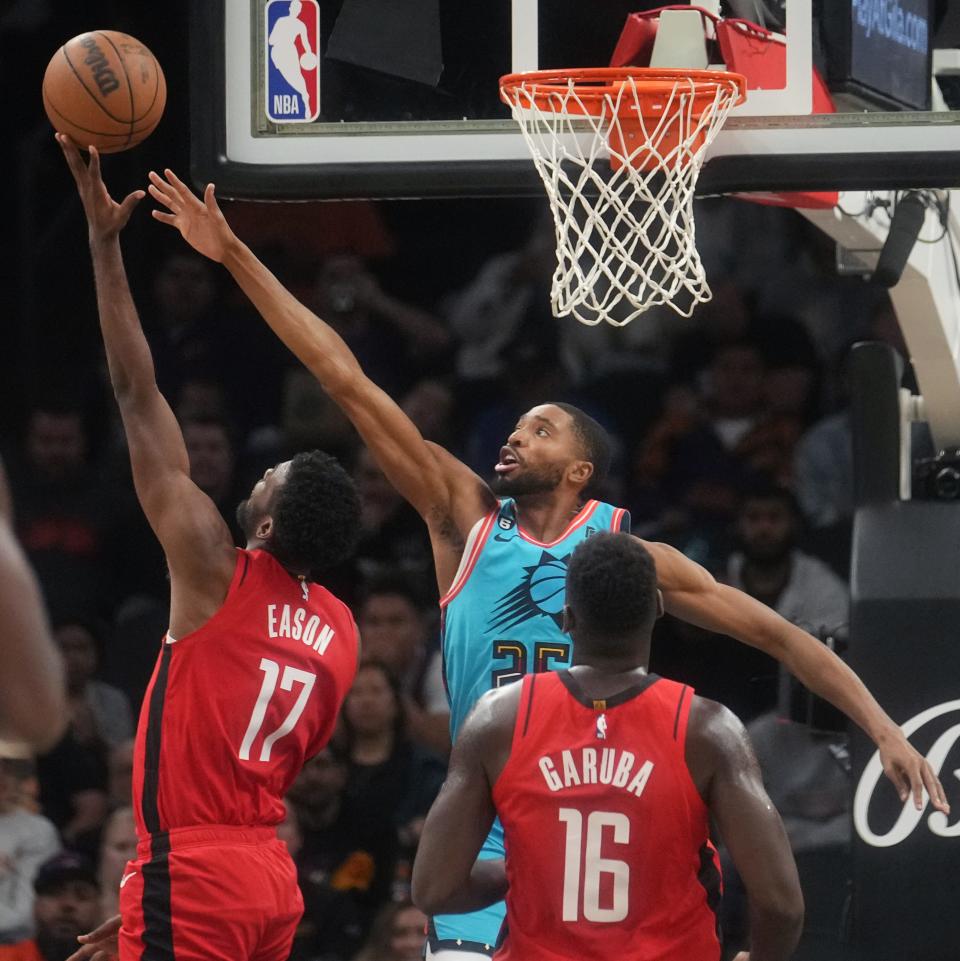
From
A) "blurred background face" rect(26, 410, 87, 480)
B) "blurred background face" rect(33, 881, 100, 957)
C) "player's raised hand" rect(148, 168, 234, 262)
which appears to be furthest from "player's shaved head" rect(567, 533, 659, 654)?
"blurred background face" rect(26, 410, 87, 480)

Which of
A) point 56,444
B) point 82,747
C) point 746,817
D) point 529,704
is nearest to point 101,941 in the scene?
point 529,704

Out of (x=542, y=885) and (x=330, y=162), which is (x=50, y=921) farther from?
(x=542, y=885)

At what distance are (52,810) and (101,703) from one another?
0.45m

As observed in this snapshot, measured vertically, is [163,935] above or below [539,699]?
below

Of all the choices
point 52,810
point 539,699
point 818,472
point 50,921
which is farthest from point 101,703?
point 539,699

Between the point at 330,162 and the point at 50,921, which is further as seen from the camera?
the point at 50,921

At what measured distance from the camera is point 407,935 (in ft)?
21.4

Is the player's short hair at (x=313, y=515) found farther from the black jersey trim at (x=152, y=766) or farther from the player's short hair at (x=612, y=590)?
the player's short hair at (x=612, y=590)

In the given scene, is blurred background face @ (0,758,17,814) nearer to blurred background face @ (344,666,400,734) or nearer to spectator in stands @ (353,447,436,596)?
blurred background face @ (344,666,400,734)

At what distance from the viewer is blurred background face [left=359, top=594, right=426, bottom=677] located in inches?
277

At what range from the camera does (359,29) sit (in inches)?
198

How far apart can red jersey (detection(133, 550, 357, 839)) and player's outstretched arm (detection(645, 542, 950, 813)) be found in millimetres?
→ 827

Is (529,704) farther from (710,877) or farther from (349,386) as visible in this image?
(349,386)

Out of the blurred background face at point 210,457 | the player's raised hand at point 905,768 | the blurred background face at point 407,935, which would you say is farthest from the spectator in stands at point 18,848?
the player's raised hand at point 905,768
